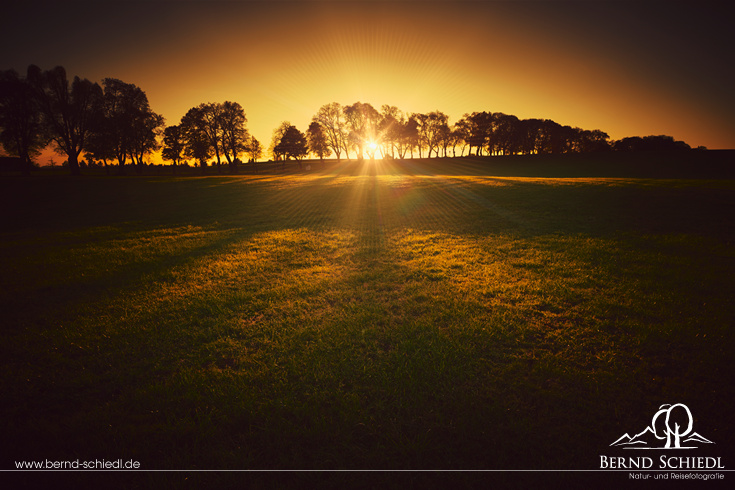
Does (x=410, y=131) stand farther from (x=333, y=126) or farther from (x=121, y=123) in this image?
(x=121, y=123)

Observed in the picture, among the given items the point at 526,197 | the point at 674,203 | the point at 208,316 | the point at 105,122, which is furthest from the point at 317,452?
the point at 105,122

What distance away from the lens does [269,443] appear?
302 cm

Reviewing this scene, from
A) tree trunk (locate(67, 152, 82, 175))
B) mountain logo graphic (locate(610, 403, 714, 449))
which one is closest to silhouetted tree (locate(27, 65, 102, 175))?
tree trunk (locate(67, 152, 82, 175))

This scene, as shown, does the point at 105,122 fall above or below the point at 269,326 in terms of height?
above

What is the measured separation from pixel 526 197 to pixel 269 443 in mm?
20349

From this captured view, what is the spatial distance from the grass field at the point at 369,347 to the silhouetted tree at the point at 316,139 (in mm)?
69434

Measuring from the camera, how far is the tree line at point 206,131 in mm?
37906

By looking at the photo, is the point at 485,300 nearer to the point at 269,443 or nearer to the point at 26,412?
the point at 269,443

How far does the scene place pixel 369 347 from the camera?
15.2 ft

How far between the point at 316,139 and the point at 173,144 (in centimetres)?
3591

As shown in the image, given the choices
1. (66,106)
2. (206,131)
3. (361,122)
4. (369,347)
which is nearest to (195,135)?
(206,131)

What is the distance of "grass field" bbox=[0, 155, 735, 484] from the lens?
10.1ft

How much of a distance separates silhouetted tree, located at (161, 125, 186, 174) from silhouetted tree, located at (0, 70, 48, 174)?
2123cm

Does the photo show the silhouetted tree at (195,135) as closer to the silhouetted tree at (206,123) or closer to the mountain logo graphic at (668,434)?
the silhouetted tree at (206,123)
